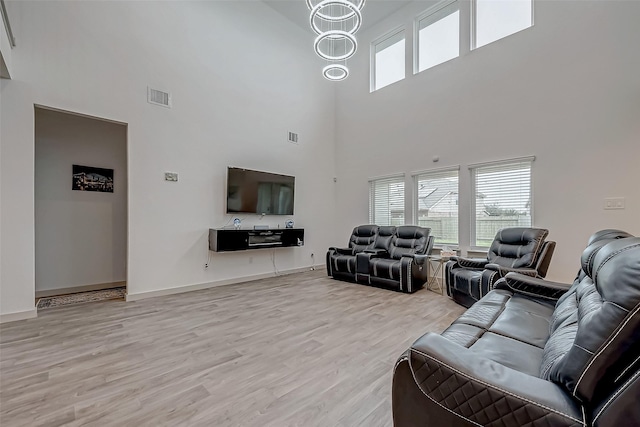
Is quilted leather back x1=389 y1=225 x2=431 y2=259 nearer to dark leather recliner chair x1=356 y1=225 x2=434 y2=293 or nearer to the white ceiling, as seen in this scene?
dark leather recliner chair x1=356 y1=225 x2=434 y2=293

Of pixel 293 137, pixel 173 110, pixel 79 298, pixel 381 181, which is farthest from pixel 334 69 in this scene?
pixel 79 298

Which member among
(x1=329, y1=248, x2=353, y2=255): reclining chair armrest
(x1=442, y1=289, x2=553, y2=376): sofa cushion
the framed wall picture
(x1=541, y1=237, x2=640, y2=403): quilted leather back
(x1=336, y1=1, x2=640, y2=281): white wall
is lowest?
(x1=329, y1=248, x2=353, y2=255): reclining chair armrest

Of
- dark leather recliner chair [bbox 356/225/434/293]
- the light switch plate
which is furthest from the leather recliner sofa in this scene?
the light switch plate

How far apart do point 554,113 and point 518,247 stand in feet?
6.97

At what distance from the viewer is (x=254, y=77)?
563cm

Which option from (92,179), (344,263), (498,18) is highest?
(498,18)

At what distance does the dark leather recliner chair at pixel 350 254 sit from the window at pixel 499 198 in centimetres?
188

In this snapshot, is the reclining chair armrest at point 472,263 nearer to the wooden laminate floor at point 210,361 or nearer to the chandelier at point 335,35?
the wooden laminate floor at point 210,361

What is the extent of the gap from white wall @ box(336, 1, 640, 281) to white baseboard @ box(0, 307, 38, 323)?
20.3 ft

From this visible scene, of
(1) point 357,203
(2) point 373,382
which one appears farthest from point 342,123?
(2) point 373,382

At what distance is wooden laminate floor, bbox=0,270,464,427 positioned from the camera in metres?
1.73

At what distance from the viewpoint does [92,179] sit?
15.6ft

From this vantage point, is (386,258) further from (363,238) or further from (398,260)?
(363,238)

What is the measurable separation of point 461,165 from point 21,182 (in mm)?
6397
